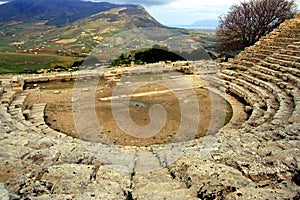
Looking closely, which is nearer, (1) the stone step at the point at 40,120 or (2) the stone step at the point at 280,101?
(2) the stone step at the point at 280,101

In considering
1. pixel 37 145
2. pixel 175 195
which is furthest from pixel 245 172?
pixel 37 145

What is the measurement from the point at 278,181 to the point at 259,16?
26.0 m

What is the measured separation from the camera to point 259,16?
25.8 metres

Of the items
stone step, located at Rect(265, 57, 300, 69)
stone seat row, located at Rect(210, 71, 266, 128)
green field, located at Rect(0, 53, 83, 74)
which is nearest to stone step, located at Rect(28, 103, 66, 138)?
stone seat row, located at Rect(210, 71, 266, 128)

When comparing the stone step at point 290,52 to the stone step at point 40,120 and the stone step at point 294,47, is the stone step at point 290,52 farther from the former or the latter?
the stone step at point 40,120

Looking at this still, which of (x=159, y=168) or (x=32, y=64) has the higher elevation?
(x=32, y=64)

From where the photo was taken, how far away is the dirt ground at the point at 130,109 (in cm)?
834

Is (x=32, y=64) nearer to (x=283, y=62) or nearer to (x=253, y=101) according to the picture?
(x=253, y=101)

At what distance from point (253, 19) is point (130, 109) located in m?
21.0

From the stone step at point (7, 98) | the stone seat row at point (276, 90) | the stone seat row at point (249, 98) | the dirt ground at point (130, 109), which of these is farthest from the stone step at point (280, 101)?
the stone step at point (7, 98)

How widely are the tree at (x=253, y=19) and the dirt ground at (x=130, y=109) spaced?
13993 mm

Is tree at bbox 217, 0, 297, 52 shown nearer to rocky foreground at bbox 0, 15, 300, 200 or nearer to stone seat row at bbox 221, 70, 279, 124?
stone seat row at bbox 221, 70, 279, 124

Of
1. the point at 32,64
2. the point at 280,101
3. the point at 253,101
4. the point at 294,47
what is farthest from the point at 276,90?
the point at 32,64

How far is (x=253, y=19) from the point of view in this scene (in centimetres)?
2586
